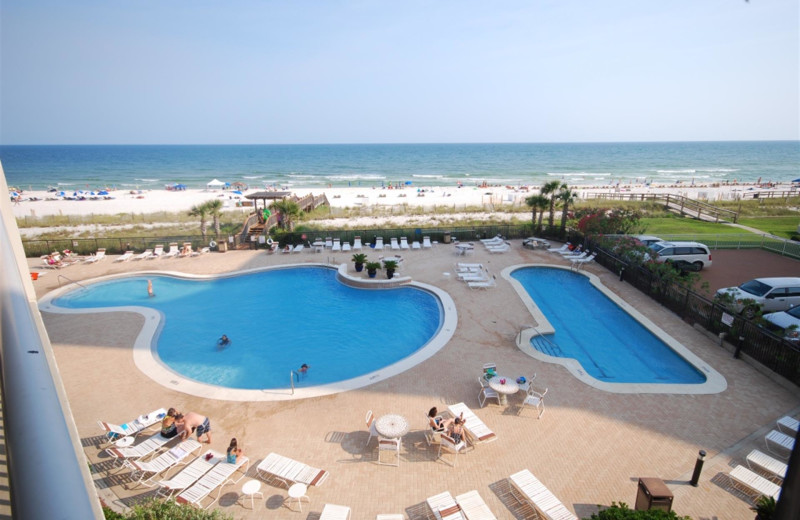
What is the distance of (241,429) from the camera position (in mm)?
9633

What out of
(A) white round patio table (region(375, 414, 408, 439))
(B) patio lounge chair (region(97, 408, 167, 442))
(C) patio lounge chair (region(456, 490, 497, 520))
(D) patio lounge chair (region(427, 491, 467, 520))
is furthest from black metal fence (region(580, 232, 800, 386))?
(B) patio lounge chair (region(97, 408, 167, 442))

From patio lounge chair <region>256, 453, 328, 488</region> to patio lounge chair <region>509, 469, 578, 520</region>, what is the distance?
3640 millimetres

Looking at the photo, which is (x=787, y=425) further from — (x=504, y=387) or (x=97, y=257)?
(x=97, y=257)

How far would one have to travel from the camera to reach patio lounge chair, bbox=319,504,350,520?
23.2 feet

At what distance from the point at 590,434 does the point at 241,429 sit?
785 centimetres

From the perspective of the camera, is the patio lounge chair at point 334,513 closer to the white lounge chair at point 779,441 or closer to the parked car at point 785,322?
the white lounge chair at point 779,441

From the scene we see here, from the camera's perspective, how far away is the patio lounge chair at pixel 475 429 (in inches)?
355

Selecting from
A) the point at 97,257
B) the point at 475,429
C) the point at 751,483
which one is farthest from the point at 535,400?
Result: the point at 97,257

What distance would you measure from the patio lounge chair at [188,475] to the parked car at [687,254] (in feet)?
62.5

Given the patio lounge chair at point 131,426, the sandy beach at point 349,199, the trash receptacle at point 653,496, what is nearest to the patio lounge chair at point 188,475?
the patio lounge chair at point 131,426

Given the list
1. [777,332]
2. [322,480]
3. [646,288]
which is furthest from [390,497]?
[646,288]

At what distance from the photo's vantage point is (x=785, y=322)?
12789mm

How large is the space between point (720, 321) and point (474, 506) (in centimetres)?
1091

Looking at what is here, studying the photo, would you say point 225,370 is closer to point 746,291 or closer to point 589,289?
point 589,289
